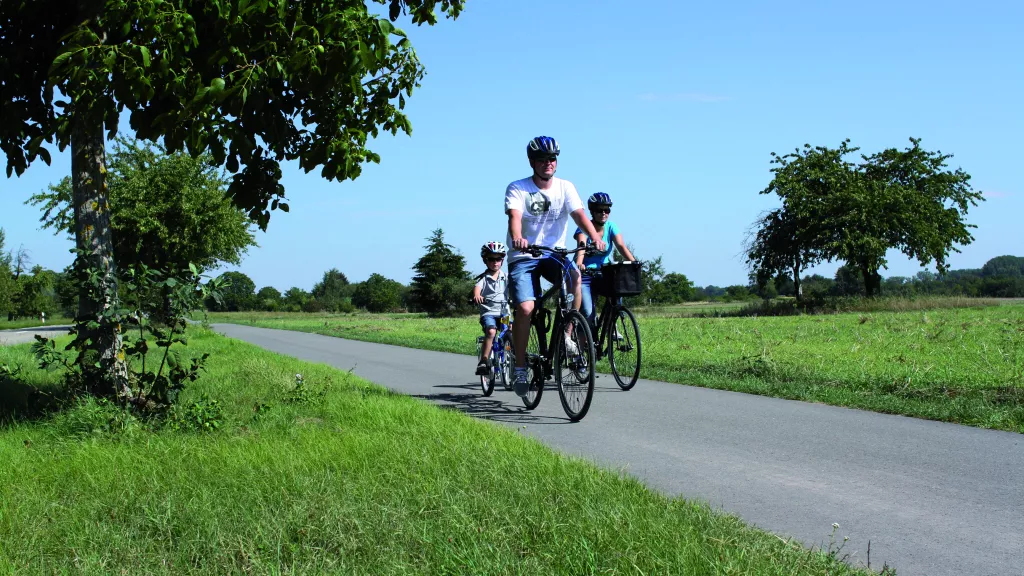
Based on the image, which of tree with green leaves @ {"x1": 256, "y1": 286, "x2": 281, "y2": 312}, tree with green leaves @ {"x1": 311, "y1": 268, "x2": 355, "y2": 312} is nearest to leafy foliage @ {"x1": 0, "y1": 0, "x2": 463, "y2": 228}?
tree with green leaves @ {"x1": 256, "y1": 286, "x2": 281, "y2": 312}

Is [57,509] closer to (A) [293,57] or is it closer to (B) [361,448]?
(B) [361,448]

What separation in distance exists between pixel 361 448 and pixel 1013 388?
6.29 m

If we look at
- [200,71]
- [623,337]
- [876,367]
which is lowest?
[876,367]

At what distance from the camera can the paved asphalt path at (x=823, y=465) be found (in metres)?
3.45

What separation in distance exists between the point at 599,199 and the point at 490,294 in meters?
1.71

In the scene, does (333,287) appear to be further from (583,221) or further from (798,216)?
(583,221)

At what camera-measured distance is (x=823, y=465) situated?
4941 mm

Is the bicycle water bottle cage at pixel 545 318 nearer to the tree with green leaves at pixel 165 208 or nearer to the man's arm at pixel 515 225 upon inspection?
the man's arm at pixel 515 225

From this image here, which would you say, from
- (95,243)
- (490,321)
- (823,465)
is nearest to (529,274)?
(490,321)

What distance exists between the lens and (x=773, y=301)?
43.6m

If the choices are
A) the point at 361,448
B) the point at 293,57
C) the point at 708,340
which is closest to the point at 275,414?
the point at 361,448

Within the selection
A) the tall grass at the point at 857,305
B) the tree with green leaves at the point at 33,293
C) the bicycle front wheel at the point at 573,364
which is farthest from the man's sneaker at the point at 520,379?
the tree with green leaves at the point at 33,293

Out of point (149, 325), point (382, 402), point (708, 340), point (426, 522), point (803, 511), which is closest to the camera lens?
point (426, 522)

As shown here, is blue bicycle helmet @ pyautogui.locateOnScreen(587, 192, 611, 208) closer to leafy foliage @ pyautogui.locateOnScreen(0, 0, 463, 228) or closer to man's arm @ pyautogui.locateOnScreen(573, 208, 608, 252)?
man's arm @ pyautogui.locateOnScreen(573, 208, 608, 252)
